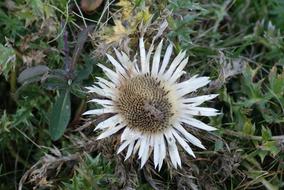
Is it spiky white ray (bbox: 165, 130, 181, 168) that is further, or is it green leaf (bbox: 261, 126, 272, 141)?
green leaf (bbox: 261, 126, 272, 141)

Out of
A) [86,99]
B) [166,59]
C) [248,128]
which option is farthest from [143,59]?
[248,128]

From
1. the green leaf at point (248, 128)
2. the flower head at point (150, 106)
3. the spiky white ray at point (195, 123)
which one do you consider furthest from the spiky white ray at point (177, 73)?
the green leaf at point (248, 128)

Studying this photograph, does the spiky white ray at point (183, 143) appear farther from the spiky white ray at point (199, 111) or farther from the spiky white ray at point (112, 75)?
the spiky white ray at point (112, 75)

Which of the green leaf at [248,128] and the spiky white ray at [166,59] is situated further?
the green leaf at [248,128]

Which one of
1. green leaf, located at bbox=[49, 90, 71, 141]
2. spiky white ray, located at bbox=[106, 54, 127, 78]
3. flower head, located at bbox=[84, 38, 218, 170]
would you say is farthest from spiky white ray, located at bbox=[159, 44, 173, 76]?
green leaf, located at bbox=[49, 90, 71, 141]

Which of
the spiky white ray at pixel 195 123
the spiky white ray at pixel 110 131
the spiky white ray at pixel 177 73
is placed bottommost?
the spiky white ray at pixel 110 131

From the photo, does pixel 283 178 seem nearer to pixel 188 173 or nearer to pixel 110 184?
pixel 188 173

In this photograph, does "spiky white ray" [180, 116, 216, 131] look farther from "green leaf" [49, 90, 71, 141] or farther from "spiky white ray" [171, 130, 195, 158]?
"green leaf" [49, 90, 71, 141]
